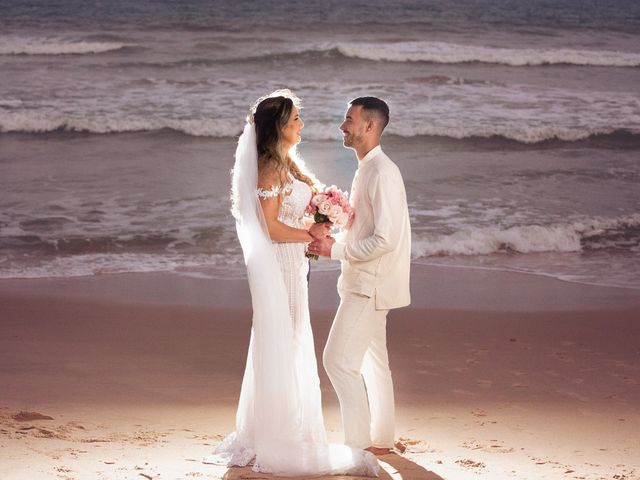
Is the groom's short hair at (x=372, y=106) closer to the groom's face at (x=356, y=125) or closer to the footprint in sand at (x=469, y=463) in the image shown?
the groom's face at (x=356, y=125)

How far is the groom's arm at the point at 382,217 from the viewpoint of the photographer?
16.2 ft

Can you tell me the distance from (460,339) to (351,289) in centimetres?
296

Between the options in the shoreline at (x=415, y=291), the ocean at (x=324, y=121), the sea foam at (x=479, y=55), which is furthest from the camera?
the sea foam at (x=479, y=55)

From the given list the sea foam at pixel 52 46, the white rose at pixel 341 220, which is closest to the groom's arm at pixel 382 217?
the white rose at pixel 341 220

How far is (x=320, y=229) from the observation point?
510cm

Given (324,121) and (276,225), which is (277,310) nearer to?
(276,225)

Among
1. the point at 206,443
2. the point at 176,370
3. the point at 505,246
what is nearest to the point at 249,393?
the point at 206,443

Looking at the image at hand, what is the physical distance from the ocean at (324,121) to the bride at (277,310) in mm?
4945

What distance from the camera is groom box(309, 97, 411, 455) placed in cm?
498

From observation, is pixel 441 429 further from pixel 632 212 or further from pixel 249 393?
pixel 632 212

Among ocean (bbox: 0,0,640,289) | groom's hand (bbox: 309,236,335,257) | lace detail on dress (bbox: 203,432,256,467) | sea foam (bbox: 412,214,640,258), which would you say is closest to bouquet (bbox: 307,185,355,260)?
groom's hand (bbox: 309,236,335,257)

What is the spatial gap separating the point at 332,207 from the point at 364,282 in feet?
1.37

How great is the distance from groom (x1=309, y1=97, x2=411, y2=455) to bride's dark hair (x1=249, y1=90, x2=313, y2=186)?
306 millimetres

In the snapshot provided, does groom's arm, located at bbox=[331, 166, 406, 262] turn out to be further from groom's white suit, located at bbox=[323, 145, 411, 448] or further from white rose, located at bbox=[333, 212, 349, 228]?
white rose, located at bbox=[333, 212, 349, 228]
